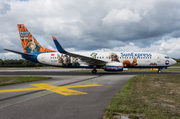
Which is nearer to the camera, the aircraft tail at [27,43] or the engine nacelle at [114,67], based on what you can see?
the engine nacelle at [114,67]

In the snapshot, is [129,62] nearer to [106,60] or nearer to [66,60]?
[106,60]

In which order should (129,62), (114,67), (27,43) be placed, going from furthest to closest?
(27,43)
(129,62)
(114,67)

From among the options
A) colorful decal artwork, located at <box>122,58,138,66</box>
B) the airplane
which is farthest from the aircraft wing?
colorful decal artwork, located at <box>122,58,138,66</box>

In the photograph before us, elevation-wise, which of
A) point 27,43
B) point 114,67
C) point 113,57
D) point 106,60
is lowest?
point 114,67

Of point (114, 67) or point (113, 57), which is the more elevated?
point (113, 57)

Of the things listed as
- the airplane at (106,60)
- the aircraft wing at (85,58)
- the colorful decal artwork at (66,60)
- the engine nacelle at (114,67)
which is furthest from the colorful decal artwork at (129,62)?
the colorful decal artwork at (66,60)

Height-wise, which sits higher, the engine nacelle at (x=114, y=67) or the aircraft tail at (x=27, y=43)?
the aircraft tail at (x=27, y=43)

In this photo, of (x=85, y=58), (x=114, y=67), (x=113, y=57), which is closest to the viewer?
(x=114, y=67)

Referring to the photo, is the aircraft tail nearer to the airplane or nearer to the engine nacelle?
the airplane

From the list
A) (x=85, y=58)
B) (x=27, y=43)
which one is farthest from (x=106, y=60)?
(x=27, y=43)

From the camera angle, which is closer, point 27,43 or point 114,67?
point 114,67

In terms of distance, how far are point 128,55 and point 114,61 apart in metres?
2.59

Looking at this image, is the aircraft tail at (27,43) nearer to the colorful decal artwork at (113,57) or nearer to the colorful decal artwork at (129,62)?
the colorful decal artwork at (113,57)

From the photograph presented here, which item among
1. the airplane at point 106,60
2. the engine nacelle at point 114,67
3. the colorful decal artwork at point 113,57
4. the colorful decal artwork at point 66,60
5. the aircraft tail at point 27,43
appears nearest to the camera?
the engine nacelle at point 114,67
